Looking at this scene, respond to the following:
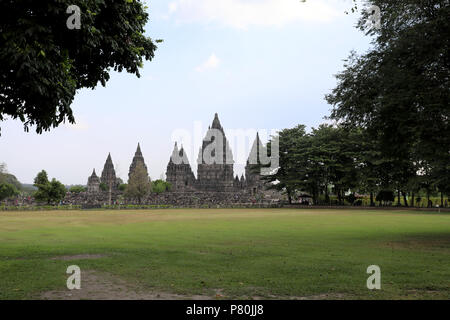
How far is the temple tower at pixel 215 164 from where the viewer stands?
114 metres

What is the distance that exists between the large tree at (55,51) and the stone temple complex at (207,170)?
9864 centimetres

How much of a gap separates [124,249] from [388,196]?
6379 centimetres

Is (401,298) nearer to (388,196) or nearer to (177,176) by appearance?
(388,196)

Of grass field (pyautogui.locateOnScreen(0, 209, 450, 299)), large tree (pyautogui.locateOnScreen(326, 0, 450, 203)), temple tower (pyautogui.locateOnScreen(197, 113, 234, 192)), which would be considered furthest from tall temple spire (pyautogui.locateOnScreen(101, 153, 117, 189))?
large tree (pyautogui.locateOnScreen(326, 0, 450, 203))

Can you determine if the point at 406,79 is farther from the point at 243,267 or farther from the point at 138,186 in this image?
the point at 138,186

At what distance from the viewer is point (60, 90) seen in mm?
8203

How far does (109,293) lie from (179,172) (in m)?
115

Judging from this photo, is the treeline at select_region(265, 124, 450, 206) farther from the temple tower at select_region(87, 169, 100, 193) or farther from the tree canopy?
the temple tower at select_region(87, 169, 100, 193)

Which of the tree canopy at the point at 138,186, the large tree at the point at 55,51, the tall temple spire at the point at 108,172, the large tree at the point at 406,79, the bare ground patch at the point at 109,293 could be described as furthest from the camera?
the tall temple spire at the point at 108,172

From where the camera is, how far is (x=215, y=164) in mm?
117875

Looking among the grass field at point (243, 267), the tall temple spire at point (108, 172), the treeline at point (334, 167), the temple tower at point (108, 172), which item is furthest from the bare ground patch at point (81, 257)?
the temple tower at point (108, 172)

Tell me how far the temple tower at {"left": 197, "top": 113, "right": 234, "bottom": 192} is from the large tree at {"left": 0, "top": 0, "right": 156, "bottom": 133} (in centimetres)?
10263

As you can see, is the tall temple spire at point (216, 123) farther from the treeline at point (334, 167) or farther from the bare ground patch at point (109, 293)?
the bare ground patch at point (109, 293)
